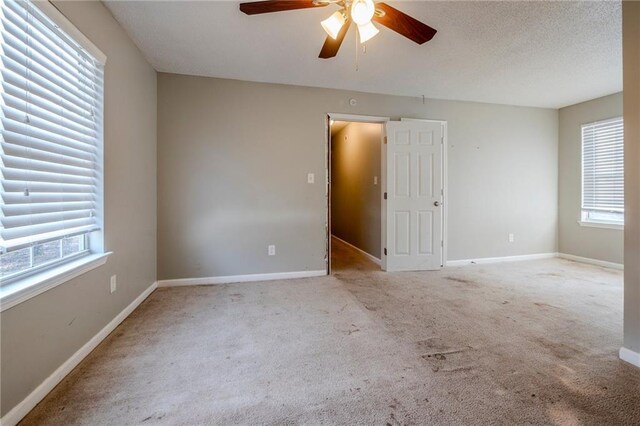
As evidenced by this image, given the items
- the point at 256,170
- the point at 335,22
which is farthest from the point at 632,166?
the point at 256,170

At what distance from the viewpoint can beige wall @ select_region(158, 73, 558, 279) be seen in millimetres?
3127

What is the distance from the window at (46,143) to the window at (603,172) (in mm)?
5824

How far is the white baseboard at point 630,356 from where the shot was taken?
1.64 meters

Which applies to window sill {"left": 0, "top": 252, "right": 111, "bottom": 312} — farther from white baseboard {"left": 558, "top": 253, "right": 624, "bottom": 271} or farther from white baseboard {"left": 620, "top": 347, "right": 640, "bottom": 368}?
white baseboard {"left": 558, "top": 253, "right": 624, "bottom": 271}

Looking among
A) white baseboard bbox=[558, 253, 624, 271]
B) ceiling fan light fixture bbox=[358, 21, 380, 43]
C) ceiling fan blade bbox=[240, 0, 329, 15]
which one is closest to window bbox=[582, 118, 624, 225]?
white baseboard bbox=[558, 253, 624, 271]

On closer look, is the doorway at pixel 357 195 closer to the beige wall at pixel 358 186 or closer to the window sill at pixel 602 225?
the beige wall at pixel 358 186

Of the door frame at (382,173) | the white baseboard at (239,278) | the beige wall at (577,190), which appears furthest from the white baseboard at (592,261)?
the white baseboard at (239,278)

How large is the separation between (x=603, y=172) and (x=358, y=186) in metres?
3.47

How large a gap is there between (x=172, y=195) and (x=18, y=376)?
2.11 meters

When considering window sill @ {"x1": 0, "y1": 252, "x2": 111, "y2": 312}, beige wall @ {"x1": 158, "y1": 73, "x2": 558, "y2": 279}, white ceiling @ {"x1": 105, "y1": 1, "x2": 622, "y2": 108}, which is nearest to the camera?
window sill @ {"x1": 0, "y1": 252, "x2": 111, "y2": 312}

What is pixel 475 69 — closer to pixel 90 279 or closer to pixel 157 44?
pixel 157 44

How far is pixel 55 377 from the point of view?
1.46 metres

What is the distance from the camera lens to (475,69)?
2988 millimetres

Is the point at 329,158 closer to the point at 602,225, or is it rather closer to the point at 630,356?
the point at 630,356
